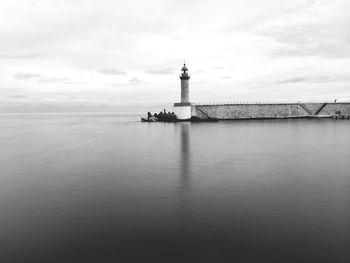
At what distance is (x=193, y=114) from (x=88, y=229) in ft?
160

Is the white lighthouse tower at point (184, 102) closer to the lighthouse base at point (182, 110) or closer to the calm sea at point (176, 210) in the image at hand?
the lighthouse base at point (182, 110)

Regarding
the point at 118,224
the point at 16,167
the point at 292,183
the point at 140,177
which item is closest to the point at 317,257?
the point at 118,224

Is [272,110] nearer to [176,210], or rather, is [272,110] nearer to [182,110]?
[182,110]

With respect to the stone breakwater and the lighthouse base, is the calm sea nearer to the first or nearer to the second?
the lighthouse base

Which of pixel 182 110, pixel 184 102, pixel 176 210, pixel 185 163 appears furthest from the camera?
pixel 182 110

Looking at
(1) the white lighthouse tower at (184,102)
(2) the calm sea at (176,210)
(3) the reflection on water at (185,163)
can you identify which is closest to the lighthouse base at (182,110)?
(1) the white lighthouse tower at (184,102)

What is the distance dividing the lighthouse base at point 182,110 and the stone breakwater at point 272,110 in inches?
154

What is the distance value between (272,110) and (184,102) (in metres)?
22.6

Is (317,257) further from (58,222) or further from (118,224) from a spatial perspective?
(58,222)

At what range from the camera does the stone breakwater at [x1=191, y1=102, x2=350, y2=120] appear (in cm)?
6095

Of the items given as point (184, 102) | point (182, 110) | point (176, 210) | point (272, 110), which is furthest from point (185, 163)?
point (272, 110)

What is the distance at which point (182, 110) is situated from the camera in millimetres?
54500

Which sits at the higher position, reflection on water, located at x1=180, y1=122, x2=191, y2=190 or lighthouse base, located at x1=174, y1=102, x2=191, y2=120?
lighthouse base, located at x1=174, y1=102, x2=191, y2=120

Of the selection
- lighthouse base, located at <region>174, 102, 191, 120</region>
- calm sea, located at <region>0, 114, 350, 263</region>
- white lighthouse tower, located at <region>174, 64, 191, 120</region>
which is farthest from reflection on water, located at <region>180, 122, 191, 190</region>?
lighthouse base, located at <region>174, 102, 191, 120</region>
